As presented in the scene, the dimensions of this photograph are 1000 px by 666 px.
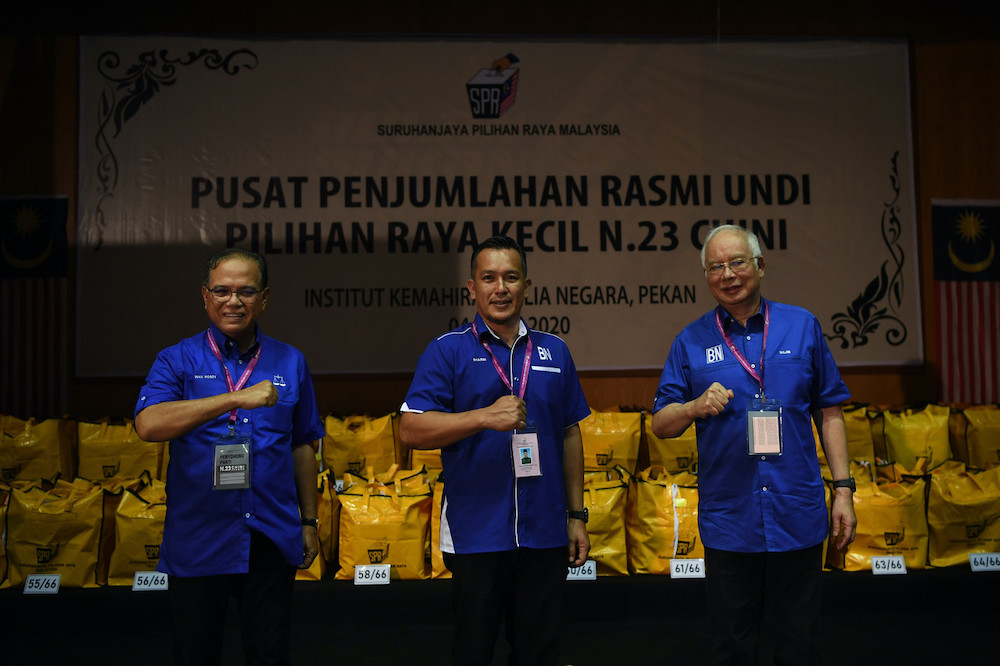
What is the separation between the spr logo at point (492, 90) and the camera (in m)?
5.46

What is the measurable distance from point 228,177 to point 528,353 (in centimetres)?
399

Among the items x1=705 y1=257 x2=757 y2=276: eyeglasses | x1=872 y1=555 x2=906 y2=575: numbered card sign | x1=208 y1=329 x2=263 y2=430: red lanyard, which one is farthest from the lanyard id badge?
x1=872 y1=555 x2=906 y2=575: numbered card sign

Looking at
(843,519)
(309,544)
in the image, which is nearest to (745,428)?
(843,519)

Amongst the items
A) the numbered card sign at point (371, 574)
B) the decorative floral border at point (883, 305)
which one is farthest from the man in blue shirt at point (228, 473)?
the decorative floral border at point (883, 305)

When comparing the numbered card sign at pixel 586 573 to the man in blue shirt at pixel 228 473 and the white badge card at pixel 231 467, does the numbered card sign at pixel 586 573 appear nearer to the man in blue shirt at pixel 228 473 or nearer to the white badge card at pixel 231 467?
the man in blue shirt at pixel 228 473

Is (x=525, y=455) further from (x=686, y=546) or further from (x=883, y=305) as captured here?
(x=883, y=305)

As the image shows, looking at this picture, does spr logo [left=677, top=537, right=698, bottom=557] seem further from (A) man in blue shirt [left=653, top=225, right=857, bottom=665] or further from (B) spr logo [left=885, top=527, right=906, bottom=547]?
(A) man in blue shirt [left=653, top=225, right=857, bottom=665]

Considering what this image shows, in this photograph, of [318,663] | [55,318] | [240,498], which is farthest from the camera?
[55,318]

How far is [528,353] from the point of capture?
214cm

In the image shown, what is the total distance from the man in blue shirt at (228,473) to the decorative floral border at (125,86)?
3.87m

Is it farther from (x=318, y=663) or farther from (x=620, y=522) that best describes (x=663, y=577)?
(x=318, y=663)

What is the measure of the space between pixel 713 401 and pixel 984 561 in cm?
226

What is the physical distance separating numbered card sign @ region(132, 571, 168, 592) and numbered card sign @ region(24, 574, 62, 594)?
335 millimetres

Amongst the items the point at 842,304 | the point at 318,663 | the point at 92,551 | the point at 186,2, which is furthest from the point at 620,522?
the point at 186,2
